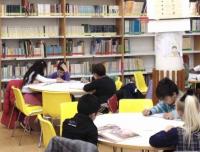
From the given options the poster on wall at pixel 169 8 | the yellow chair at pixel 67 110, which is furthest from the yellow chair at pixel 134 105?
the poster on wall at pixel 169 8

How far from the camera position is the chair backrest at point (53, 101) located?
4.89 m

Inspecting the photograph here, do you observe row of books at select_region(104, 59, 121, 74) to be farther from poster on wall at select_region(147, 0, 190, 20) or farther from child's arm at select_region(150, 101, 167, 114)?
child's arm at select_region(150, 101, 167, 114)

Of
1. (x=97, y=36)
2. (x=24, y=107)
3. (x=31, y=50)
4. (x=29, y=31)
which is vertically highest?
(x=29, y=31)

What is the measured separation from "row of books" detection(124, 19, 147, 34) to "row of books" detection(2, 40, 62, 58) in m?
1.51

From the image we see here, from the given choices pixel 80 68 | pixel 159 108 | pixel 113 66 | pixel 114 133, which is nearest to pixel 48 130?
pixel 114 133

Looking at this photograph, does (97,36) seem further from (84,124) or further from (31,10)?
(84,124)

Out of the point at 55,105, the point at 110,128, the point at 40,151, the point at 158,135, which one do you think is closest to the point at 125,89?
the point at 55,105

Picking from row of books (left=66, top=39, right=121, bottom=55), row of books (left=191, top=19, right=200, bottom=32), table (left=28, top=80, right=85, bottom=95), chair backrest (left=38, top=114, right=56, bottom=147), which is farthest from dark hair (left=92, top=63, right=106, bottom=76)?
row of books (left=191, top=19, right=200, bottom=32)

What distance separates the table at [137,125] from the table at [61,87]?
1681 millimetres

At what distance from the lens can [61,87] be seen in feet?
18.0

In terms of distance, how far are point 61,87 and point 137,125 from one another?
8.13 feet

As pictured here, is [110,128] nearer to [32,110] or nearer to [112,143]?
[112,143]

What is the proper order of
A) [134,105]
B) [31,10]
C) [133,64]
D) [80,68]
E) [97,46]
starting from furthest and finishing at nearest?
[133,64], [97,46], [80,68], [31,10], [134,105]

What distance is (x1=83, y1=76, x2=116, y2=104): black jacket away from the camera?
203 inches
